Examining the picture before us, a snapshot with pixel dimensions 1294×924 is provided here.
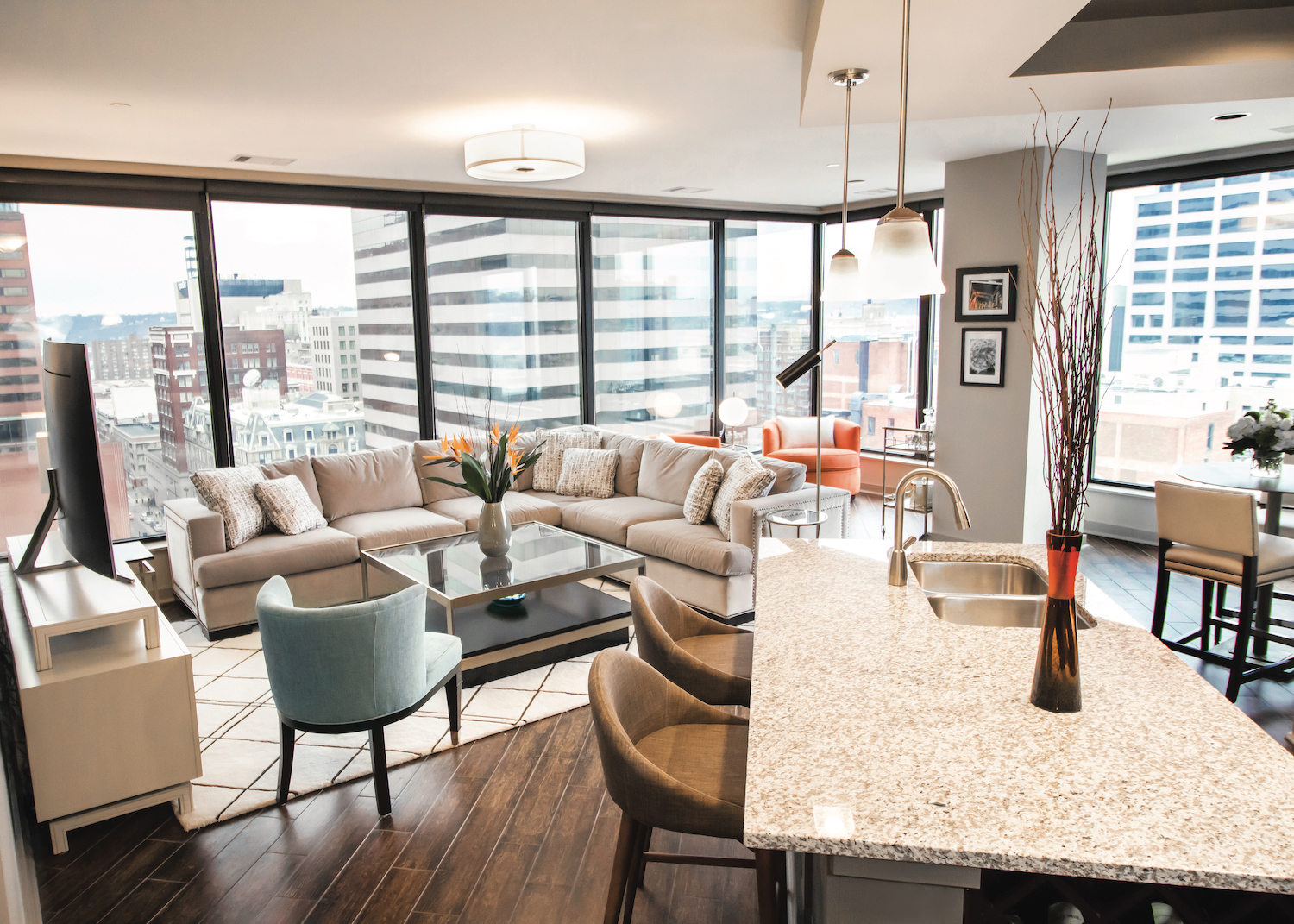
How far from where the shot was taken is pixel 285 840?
2.76m

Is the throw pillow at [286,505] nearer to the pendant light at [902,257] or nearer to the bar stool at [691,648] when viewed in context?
the bar stool at [691,648]

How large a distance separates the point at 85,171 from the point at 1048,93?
5240 mm

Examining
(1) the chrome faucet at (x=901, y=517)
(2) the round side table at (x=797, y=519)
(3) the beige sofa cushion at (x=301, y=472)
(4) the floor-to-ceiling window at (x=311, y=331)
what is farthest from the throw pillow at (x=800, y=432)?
(1) the chrome faucet at (x=901, y=517)

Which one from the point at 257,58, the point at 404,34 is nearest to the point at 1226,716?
the point at 404,34

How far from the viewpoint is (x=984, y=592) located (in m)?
2.64

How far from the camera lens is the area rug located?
3076 millimetres

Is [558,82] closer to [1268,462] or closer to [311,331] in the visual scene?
[311,331]

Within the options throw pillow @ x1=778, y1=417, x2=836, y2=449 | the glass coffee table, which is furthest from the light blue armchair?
throw pillow @ x1=778, y1=417, x2=836, y2=449

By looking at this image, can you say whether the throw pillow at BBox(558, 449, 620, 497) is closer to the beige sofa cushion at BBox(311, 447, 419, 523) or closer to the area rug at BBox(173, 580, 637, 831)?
the beige sofa cushion at BBox(311, 447, 419, 523)

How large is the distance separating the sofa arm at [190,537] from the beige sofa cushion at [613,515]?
212cm

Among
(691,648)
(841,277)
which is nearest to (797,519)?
(841,277)

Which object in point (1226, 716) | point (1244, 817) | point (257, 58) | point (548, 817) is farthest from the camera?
point (257, 58)

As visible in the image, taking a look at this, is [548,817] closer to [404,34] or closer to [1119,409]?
[404,34]

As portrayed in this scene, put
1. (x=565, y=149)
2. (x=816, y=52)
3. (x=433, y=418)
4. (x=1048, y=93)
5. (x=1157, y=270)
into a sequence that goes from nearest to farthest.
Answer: (x=816, y=52) < (x=1048, y=93) < (x=565, y=149) < (x=1157, y=270) < (x=433, y=418)
